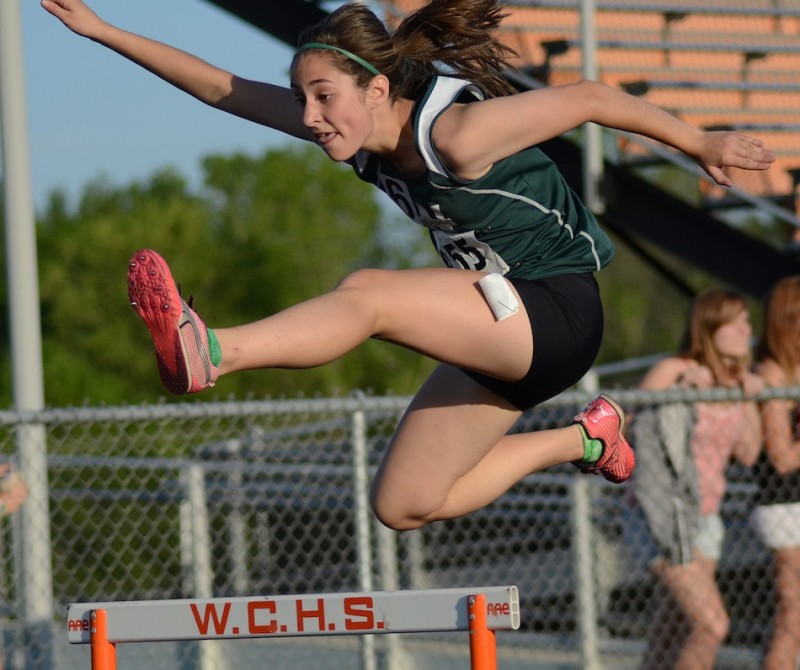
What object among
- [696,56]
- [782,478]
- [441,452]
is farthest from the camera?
[696,56]

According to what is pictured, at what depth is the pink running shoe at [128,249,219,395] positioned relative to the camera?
2982 millimetres

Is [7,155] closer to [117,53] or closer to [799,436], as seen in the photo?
[117,53]

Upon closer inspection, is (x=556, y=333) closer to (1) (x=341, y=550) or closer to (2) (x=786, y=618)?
(2) (x=786, y=618)

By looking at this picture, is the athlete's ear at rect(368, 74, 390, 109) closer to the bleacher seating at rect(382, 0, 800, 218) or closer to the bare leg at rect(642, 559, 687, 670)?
the bare leg at rect(642, 559, 687, 670)

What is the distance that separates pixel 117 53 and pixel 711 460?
294cm

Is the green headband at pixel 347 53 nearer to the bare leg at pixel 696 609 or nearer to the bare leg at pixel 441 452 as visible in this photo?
the bare leg at pixel 441 452

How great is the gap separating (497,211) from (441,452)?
27.0 inches

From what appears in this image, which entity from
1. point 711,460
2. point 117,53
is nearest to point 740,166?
point 117,53

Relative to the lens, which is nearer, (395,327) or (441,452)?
(395,327)

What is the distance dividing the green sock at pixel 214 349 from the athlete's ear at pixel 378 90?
0.78m

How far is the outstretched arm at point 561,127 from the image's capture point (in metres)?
3.19

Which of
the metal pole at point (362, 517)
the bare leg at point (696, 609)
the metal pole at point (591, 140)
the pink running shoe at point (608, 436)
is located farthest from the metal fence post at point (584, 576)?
the metal pole at point (591, 140)

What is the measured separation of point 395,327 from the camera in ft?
10.5

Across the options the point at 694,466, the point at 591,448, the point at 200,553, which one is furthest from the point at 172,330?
the point at 694,466
